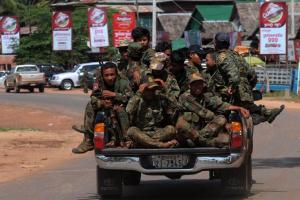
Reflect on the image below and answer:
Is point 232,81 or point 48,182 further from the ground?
point 232,81

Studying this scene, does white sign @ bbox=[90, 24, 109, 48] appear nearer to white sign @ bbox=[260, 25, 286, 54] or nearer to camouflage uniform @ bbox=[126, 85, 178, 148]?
white sign @ bbox=[260, 25, 286, 54]

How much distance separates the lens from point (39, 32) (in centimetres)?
6775

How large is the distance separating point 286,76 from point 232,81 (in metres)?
32.4

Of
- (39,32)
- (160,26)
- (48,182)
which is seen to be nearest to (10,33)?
(39,32)

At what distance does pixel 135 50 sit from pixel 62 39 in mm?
47954

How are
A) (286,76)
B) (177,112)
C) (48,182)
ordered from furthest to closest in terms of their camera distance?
1. (286,76)
2. (48,182)
3. (177,112)

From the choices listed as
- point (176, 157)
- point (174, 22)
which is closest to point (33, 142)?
point (176, 157)

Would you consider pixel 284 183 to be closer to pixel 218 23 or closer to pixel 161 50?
pixel 161 50

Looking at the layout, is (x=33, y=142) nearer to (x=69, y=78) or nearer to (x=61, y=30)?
(x=69, y=78)

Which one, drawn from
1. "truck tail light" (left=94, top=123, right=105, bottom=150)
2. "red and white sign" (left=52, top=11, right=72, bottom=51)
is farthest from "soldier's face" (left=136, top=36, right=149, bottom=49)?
"red and white sign" (left=52, top=11, right=72, bottom=51)

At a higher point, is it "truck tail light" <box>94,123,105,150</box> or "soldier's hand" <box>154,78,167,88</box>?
"soldier's hand" <box>154,78,167,88</box>

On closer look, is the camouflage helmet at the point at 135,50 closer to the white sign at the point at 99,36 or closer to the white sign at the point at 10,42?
the white sign at the point at 99,36

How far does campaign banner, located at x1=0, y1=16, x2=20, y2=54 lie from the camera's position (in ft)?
211

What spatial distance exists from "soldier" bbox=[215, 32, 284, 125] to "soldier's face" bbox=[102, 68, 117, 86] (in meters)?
1.65
